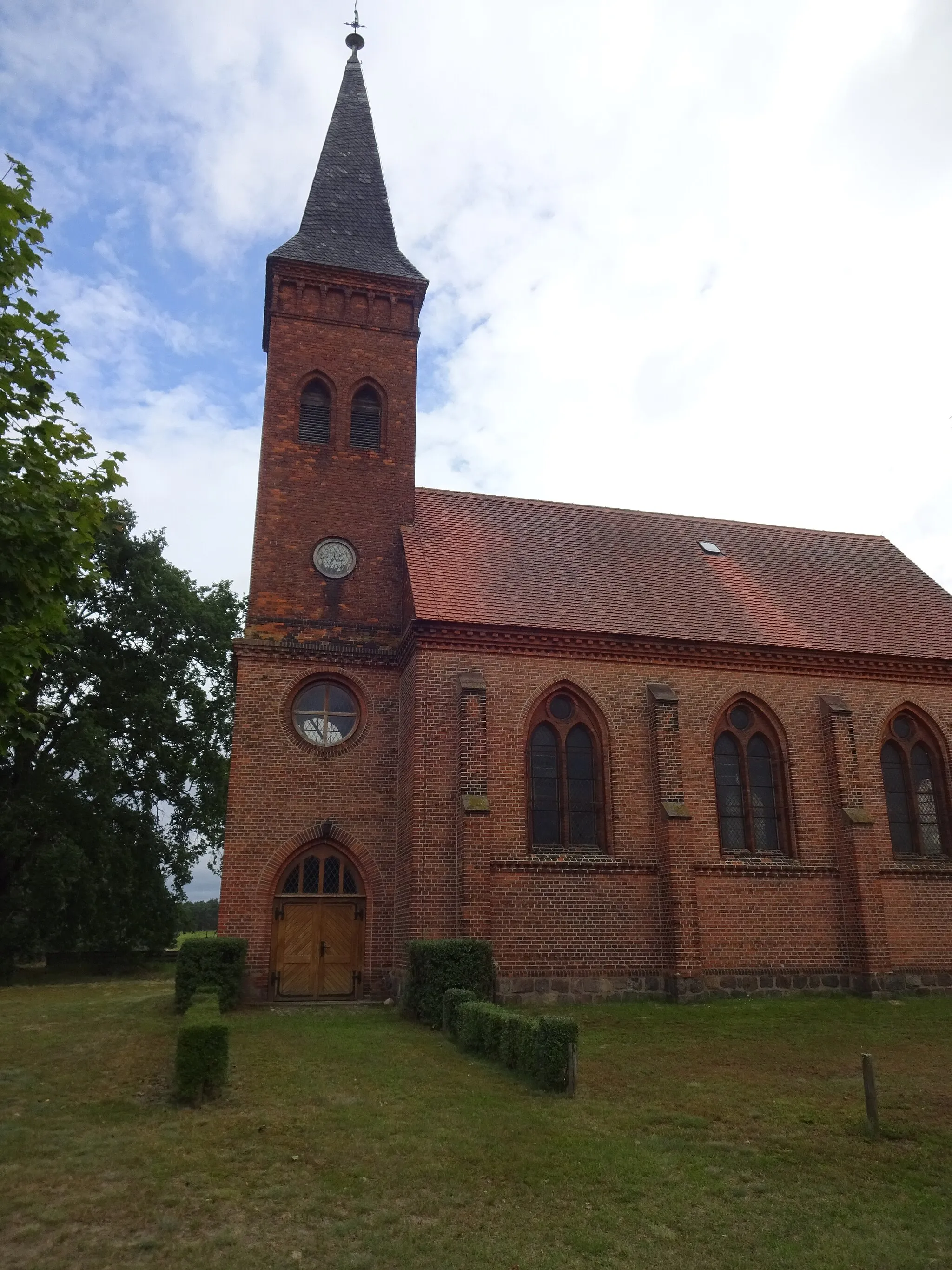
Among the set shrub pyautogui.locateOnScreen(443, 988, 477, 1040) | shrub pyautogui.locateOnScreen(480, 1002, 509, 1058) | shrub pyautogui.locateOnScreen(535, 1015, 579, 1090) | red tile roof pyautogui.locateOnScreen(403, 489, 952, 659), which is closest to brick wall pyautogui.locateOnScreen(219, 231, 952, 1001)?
red tile roof pyautogui.locateOnScreen(403, 489, 952, 659)

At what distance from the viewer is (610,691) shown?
60.2 feet

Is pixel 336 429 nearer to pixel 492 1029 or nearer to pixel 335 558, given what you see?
pixel 335 558

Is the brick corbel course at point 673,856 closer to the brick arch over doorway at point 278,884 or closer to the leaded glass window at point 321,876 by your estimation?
the brick arch over doorway at point 278,884

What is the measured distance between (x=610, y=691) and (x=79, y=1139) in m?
12.7

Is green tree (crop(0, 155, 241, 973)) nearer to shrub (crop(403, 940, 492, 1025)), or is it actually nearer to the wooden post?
shrub (crop(403, 940, 492, 1025))

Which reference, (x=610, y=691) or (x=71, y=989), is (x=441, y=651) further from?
(x=71, y=989)

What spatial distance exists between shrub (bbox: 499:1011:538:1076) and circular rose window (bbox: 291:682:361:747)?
833 centimetres

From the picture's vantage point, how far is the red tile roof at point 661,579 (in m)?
19.0

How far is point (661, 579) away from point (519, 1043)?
13.2m

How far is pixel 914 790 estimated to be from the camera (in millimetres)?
19828

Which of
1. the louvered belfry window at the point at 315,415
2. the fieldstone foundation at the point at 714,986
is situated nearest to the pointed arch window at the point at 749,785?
the fieldstone foundation at the point at 714,986

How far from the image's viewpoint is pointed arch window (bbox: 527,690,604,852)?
17531 millimetres

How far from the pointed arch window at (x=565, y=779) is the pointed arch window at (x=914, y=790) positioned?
6.68 metres

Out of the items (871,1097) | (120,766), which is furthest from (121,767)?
(871,1097)
